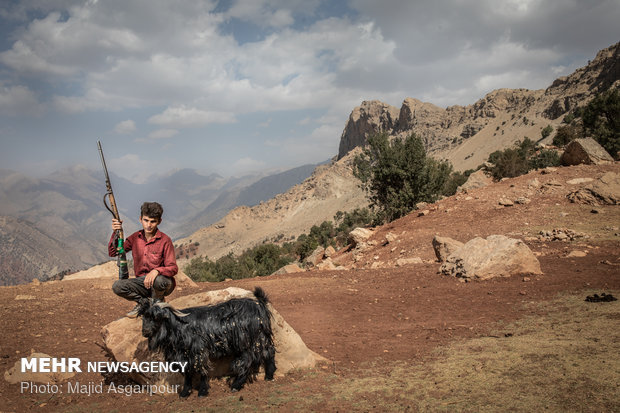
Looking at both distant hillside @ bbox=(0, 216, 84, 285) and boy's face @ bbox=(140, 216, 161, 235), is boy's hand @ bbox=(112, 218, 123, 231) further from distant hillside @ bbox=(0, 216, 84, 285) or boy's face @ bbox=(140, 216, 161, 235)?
distant hillside @ bbox=(0, 216, 84, 285)

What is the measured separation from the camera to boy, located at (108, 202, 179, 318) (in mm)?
4621

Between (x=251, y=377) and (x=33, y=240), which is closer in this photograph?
(x=251, y=377)

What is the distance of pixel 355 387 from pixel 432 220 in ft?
52.6

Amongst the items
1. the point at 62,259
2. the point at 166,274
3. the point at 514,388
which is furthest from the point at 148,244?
the point at 62,259

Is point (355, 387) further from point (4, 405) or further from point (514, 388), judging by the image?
point (4, 405)

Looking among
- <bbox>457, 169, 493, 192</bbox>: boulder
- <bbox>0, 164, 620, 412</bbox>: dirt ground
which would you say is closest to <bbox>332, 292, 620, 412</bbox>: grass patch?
<bbox>0, 164, 620, 412</bbox>: dirt ground

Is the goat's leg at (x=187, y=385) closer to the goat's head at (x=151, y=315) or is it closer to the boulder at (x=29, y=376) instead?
the goat's head at (x=151, y=315)

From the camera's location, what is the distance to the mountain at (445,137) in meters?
69.8

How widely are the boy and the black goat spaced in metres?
0.49

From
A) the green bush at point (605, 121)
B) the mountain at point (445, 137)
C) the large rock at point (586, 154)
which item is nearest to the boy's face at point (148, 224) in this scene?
the large rock at point (586, 154)

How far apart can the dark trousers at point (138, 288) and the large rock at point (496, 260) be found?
8645mm

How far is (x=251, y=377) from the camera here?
4746 mm

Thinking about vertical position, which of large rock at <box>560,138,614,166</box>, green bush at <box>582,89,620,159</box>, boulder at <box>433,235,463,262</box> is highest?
green bush at <box>582,89,620,159</box>

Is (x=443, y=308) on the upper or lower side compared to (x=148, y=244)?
lower
